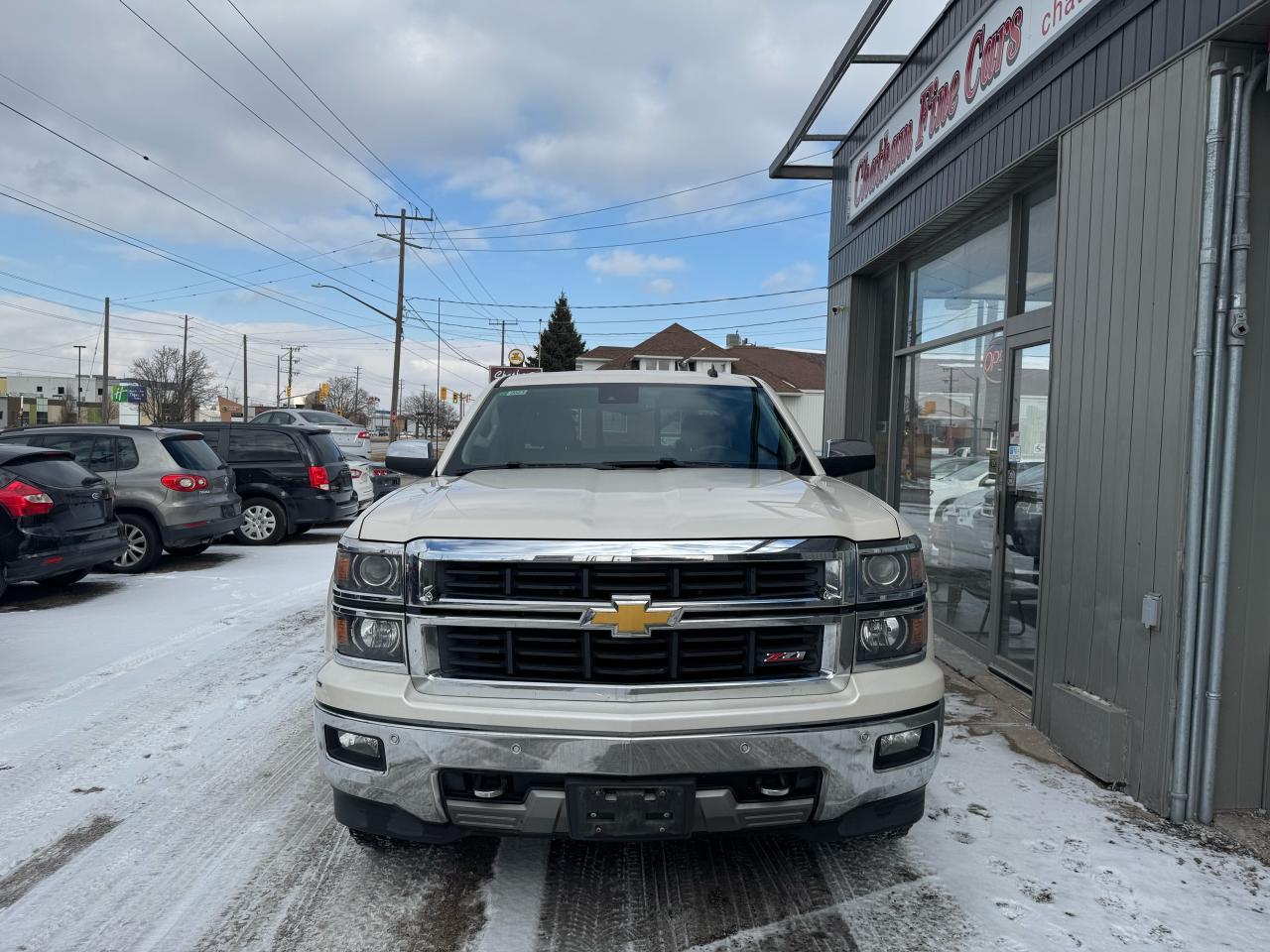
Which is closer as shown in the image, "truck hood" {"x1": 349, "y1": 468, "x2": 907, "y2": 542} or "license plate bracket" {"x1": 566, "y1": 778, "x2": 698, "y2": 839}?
"license plate bracket" {"x1": 566, "y1": 778, "x2": 698, "y2": 839}

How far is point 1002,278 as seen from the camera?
242 inches

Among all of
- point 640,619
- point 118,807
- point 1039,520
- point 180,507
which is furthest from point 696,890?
point 180,507

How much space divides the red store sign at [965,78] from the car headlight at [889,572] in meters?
3.36

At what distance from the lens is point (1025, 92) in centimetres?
521

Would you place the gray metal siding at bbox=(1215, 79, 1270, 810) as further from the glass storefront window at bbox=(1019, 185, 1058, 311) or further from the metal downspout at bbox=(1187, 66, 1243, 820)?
the glass storefront window at bbox=(1019, 185, 1058, 311)

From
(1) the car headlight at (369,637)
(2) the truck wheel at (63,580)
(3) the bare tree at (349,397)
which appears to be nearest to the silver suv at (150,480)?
(2) the truck wheel at (63,580)

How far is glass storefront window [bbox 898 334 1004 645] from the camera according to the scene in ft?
20.5

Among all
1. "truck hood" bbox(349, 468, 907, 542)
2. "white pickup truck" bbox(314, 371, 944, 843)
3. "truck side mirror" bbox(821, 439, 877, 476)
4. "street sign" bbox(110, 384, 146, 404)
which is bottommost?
"white pickup truck" bbox(314, 371, 944, 843)

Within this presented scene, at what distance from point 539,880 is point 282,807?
1254mm

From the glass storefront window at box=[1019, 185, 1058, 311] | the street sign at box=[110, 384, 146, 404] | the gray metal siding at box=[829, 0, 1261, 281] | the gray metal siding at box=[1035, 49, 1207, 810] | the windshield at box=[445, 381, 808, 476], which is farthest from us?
the street sign at box=[110, 384, 146, 404]

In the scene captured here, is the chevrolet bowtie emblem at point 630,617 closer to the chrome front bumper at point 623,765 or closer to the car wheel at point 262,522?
the chrome front bumper at point 623,765

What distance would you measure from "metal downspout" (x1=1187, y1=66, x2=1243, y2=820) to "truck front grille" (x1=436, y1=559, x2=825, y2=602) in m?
1.95

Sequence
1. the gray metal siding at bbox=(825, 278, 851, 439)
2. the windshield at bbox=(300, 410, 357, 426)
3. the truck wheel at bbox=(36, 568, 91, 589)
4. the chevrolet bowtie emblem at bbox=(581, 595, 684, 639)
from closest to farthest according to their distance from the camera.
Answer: the chevrolet bowtie emblem at bbox=(581, 595, 684, 639) → the truck wheel at bbox=(36, 568, 91, 589) → the gray metal siding at bbox=(825, 278, 851, 439) → the windshield at bbox=(300, 410, 357, 426)

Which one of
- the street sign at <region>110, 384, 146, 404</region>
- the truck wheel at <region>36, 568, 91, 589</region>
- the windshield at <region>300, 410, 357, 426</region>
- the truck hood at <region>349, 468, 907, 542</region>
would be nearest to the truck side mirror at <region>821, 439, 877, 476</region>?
the truck hood at <region>349, 468, 907, 542</region>
